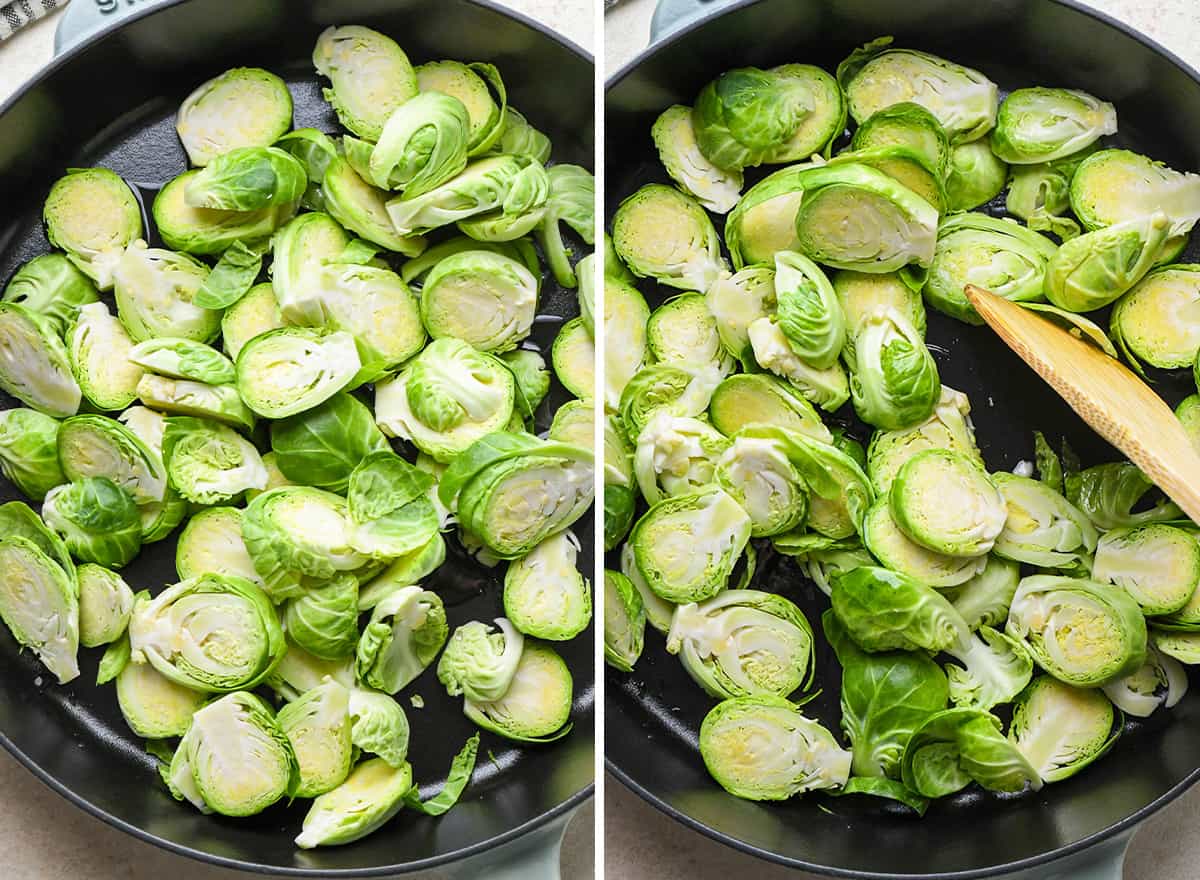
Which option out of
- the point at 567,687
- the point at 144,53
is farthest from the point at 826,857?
the point at 144,53

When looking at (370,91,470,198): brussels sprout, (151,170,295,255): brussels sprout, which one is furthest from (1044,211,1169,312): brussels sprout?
(151,170,295,255): brussels sprout

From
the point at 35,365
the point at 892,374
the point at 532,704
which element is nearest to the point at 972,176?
the point at 892,374

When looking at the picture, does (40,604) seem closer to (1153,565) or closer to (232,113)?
(232,113)

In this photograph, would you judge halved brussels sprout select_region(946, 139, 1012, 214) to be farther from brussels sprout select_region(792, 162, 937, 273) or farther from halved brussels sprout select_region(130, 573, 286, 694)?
halved brussels sprout select_region(130, 573, 286, 694)

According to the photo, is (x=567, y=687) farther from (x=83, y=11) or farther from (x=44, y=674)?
(x=83, y=11)

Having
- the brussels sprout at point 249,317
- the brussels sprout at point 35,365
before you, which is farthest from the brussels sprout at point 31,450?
the brussels sprout at point 249,317

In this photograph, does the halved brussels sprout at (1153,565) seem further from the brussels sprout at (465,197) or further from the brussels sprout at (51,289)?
the brussels sprout at (51,289)
